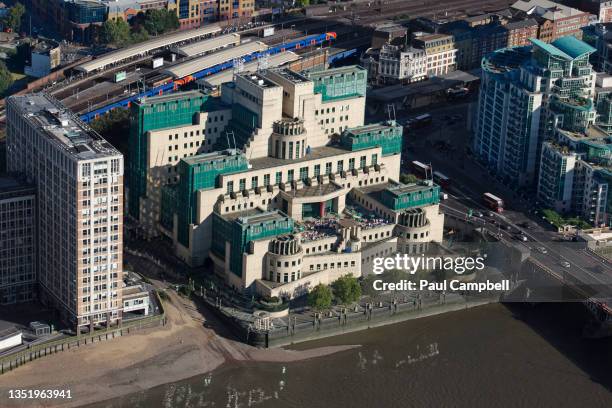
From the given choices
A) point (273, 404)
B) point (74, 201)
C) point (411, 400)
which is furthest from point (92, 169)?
point (411, 400)

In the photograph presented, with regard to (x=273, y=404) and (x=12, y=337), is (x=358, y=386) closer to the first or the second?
(x=273, y=404)

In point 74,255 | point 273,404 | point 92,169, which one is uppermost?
point 92,169

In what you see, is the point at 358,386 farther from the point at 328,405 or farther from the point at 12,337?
the point at 12,337

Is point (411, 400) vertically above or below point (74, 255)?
below

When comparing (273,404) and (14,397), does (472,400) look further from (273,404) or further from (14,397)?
(14,397)

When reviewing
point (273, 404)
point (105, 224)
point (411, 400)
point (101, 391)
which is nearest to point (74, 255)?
point (105, 224)

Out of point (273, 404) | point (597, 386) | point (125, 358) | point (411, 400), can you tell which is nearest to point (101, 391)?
point (125, 358)

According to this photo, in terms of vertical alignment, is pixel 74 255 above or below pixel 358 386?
above
